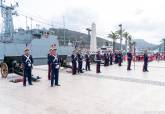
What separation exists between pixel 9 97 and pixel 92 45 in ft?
81.0

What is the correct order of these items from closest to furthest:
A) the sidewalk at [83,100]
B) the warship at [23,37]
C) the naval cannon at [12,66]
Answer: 1. the sidewalk at [83,100]
2. the naval cannon at [12,66]
3. the warship at [23,37]

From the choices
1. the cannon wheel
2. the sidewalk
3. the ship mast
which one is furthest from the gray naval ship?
the sidewalk

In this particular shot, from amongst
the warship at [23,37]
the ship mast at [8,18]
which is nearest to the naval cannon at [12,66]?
the warship at [23,37]

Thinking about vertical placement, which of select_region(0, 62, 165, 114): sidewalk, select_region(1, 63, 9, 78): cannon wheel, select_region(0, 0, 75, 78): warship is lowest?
select_region(0, 62, 165, 114): sidewalk

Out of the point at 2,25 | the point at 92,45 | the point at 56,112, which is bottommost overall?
the point at 56,112

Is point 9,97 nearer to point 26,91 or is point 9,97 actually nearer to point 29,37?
point 26,91

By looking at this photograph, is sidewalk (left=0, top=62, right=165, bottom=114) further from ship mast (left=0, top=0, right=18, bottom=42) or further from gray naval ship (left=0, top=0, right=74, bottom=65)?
ship mast (left=0, top=0, right=18, bottom=42)

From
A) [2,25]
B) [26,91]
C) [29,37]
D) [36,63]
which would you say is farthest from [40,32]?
[26,91]

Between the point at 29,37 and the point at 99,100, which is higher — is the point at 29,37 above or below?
above

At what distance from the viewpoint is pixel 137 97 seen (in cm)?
845

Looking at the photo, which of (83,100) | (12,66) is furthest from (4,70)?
(83,100)

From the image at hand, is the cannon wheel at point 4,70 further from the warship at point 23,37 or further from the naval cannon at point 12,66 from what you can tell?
the warship at point 23,37

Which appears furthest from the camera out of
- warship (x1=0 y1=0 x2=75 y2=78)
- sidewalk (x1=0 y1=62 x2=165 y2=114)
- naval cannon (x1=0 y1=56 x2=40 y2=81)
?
warship (x1=0 y1=0 x2=75 y2=78)

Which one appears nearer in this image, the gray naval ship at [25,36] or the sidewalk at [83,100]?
the sidewalk at [83,100]
